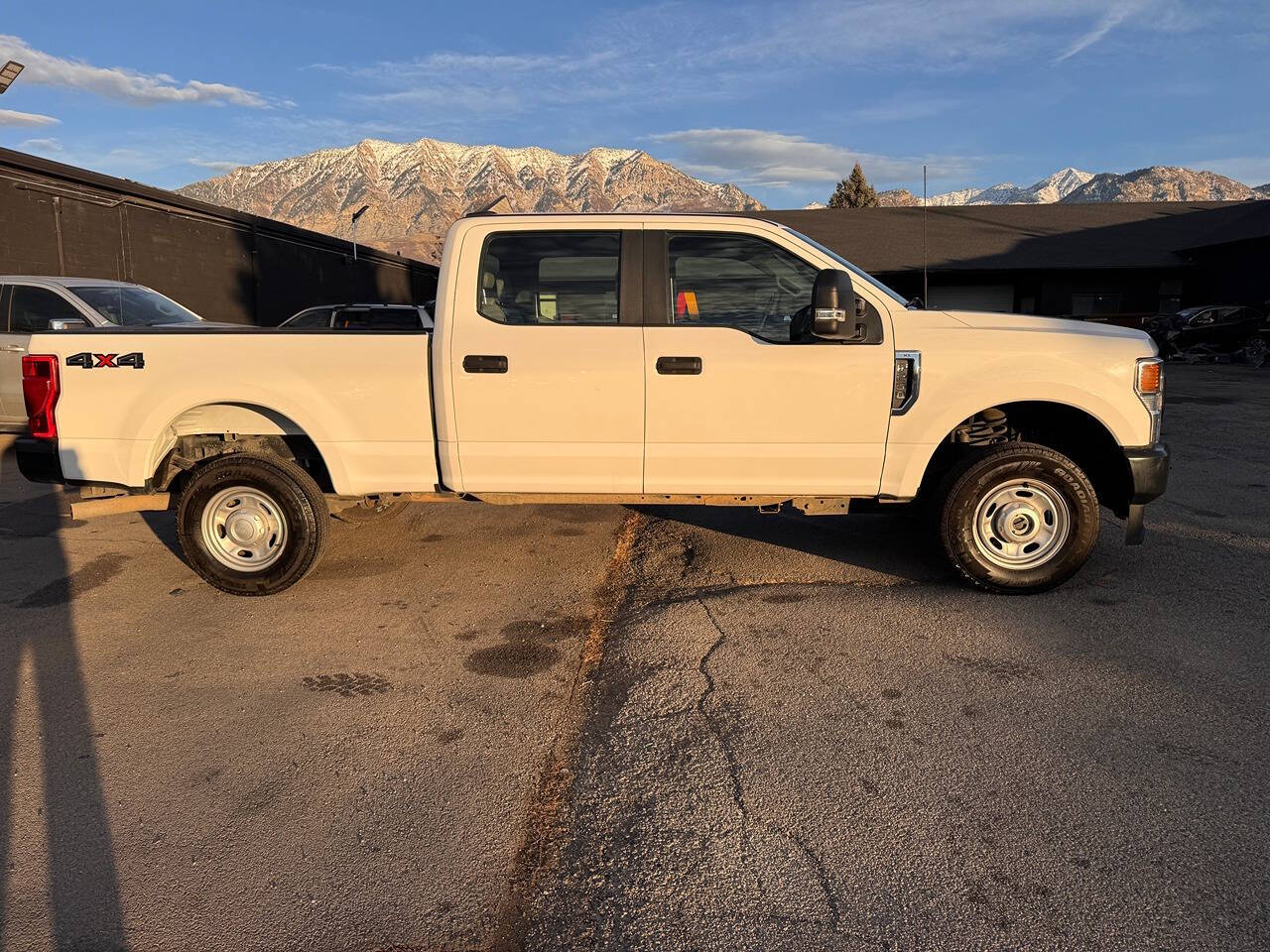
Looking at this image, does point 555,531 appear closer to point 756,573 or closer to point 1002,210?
point 756,573

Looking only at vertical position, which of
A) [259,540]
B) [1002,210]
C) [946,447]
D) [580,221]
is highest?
[1002,210]

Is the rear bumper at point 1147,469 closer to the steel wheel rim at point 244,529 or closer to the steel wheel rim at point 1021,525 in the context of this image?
the steel wheel rim at point 1021,525

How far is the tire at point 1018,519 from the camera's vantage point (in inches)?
190

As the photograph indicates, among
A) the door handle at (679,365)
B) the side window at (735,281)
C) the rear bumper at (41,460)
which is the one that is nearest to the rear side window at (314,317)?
the rear bumper at (41,460)

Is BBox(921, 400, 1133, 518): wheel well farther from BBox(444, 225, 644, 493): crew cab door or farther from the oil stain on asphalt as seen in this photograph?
the oil stain on asphalt

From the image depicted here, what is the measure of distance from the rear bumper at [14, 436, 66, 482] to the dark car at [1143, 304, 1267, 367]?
24.5 m

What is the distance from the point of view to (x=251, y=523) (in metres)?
5.16

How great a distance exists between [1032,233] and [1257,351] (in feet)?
31.1

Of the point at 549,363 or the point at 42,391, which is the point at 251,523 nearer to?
the point at 42,391

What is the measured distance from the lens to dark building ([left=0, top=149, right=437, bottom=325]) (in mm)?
14320

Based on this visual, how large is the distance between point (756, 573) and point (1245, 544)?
3457 millimetres

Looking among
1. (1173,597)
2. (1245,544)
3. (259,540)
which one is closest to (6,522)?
(259,540)

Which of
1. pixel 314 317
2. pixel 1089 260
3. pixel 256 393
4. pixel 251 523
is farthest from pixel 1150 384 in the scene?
pixel 1089 260

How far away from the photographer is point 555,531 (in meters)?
6.70
